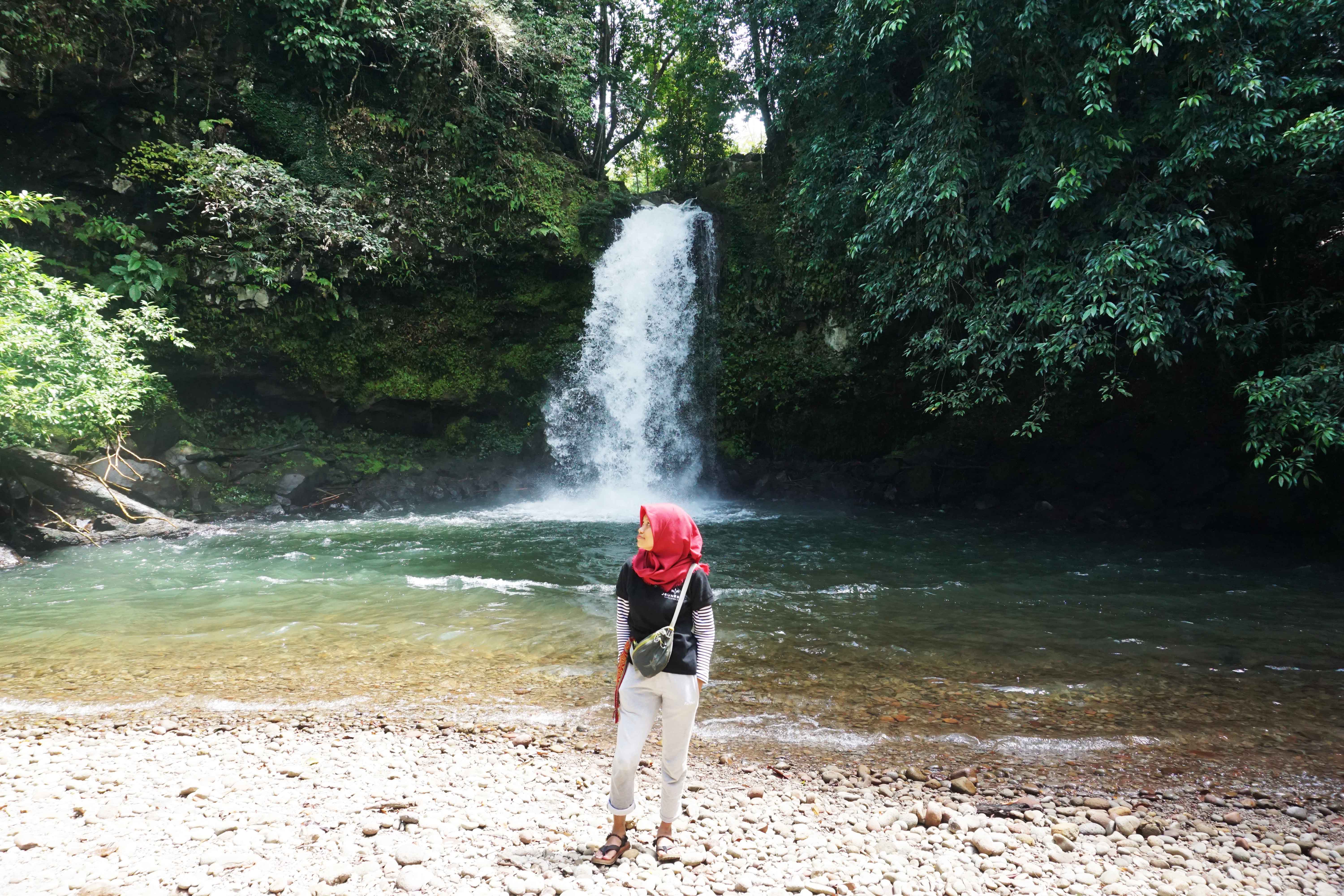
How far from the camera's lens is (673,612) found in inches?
115

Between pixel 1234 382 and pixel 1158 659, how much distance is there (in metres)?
7.47

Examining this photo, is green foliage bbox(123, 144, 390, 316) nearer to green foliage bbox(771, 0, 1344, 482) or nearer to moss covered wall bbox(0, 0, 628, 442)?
moss covered wall bbox(0, 0, 628, 442)

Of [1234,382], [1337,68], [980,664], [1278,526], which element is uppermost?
[1337,68]

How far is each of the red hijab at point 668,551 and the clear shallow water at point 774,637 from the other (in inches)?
72.1

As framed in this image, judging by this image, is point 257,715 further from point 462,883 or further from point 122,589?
point 122,589

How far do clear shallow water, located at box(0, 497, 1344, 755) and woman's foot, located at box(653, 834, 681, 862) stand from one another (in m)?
1.28

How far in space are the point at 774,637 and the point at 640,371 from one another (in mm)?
9413

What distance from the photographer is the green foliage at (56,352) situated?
786 cm

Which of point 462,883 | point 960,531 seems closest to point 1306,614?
point 960,531

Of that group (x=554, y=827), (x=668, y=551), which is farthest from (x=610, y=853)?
(x=668, y=551)

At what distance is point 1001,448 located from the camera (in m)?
13.9

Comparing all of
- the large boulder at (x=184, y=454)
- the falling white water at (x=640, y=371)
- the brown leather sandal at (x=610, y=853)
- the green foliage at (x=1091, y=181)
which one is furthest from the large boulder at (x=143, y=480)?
the green foliage at (x=1091, y=181)

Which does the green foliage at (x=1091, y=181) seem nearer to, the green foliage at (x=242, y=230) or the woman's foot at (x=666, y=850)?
the woman's foot at (x=666, y=850)

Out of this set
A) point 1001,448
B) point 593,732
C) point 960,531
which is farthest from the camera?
point 1001,448
